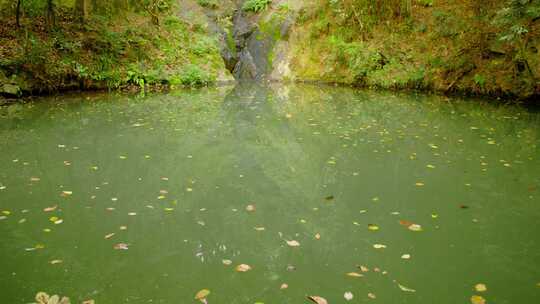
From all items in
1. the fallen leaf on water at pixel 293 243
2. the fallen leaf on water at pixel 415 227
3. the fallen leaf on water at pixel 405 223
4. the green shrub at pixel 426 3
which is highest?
the green shrub at pixel 426 3

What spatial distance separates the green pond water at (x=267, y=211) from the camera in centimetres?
327

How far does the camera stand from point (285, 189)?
17.5ft

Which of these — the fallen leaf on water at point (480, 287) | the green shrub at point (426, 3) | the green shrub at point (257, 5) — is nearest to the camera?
the fallen leaf on water at point (480, 287)

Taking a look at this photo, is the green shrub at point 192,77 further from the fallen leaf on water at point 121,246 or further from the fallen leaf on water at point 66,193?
the fallen leaf on water at point 121,246

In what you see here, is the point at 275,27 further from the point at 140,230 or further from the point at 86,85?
the point at 140,230

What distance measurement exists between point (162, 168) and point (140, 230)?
6.55 ft

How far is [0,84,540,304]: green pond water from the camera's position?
3271 mm

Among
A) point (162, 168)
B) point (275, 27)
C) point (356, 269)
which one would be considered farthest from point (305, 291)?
point (275, 27)

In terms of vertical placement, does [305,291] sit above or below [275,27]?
below

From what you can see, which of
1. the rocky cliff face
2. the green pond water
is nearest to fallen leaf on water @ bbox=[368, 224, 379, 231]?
the green pond water

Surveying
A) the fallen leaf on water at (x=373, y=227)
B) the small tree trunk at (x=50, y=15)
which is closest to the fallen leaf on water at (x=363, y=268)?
the fallen leaf on water at (x=373, y=227)

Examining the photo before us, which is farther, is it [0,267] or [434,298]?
[0,267]

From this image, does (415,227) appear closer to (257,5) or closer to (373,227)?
(373,227)

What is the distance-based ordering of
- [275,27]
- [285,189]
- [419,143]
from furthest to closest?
[275,27]
[419,143]
[285,189]
